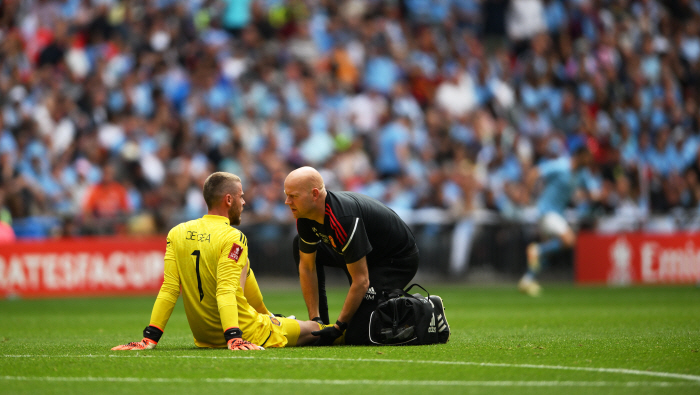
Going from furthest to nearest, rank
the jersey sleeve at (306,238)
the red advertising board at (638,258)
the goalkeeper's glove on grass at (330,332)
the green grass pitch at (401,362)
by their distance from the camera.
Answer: the red advertising board at (638,258) → the jersey sleeve at (306,238) → the goalkeeper's glove on grass at (330,332) → the green grass pitch at (401,362)

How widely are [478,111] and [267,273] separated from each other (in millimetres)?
6911

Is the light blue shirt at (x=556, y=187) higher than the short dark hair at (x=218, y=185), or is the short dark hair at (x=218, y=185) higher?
the light blue shirt at (x=556, y=187)

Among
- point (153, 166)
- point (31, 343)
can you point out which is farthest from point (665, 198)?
point (31, 343)

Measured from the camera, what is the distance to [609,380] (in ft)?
18.2

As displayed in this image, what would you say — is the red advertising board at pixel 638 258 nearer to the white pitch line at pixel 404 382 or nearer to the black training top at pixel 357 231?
the black training top at pixel 357 231

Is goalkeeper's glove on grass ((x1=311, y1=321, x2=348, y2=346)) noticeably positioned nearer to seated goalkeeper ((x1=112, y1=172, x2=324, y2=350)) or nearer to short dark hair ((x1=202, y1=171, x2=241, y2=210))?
seated goalkeeper ((x1=112, y1=172, x2=324, y2=350))

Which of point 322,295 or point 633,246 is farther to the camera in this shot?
point 633,246

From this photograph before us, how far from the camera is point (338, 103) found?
72.2 ft

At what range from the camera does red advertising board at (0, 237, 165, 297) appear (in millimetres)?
16953

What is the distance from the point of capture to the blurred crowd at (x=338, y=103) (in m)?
19.4

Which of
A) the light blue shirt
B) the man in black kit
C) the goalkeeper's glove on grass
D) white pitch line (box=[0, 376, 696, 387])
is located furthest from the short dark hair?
the light blue shirt

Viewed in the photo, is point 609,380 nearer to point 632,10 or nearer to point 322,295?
point 322,295

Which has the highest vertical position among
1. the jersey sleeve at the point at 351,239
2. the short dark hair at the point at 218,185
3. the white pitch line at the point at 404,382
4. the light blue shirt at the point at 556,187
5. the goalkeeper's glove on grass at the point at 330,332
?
the light blue shirt at the point at 556,187

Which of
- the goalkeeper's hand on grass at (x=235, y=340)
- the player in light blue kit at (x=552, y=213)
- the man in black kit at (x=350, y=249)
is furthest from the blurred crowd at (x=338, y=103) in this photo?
the goalkeeper's hand on grass at (x=235, y=340)
